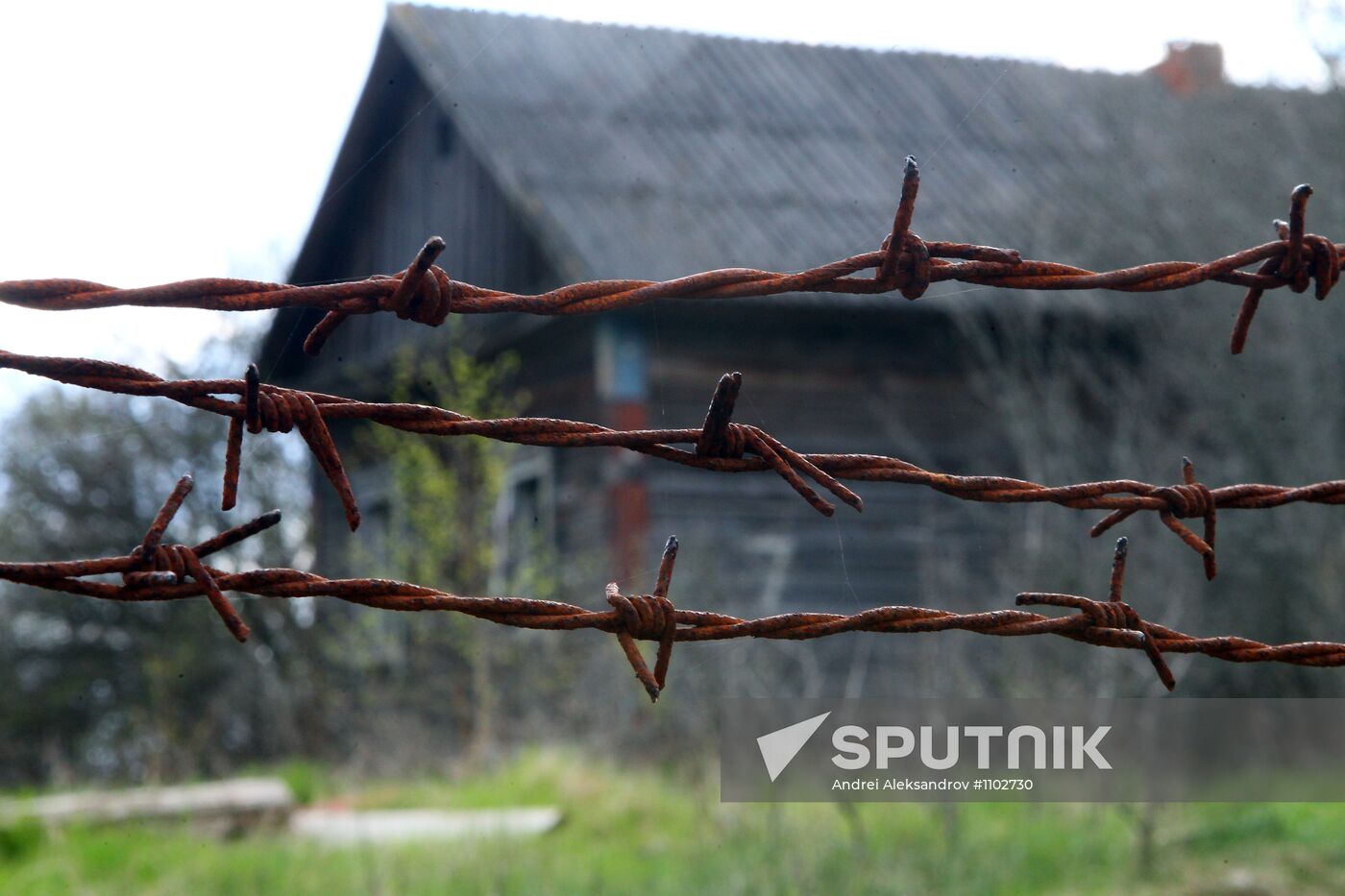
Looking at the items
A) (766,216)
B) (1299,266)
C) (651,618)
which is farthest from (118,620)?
(1299,266)

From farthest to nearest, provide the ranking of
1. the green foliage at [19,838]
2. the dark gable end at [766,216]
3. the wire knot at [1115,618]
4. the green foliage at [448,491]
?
the green foliage at [448,491] < the dark gable end at [766,216] < the green foliage at [19,838] < the wire knot at [1115,618]

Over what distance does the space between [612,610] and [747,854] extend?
3.07 metres

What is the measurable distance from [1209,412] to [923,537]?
1677 mm

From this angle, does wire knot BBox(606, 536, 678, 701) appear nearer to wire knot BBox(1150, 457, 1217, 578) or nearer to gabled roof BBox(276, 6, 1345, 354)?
wire knot BBox(1150, 457, 1217, 578)

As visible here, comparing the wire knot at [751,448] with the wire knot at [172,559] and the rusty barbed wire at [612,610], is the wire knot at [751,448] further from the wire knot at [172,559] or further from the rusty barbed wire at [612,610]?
the wire knot at [172,559]

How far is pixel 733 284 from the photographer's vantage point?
1.49m

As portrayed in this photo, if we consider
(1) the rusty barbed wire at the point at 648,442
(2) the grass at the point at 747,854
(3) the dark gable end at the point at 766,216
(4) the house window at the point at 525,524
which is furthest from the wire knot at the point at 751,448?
(4) the house window at the point at 525,524

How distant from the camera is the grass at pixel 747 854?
4.17 metres

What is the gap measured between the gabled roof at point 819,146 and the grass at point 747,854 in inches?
122

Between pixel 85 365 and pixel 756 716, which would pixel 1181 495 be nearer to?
pixel 85 365

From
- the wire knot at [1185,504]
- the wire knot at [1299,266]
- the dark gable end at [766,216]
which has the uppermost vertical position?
the dark gable end at [766,216]

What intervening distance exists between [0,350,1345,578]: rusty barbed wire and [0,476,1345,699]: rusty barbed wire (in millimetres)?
82

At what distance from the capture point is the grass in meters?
4.17

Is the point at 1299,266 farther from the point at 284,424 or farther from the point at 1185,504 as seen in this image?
the point at 284,424
